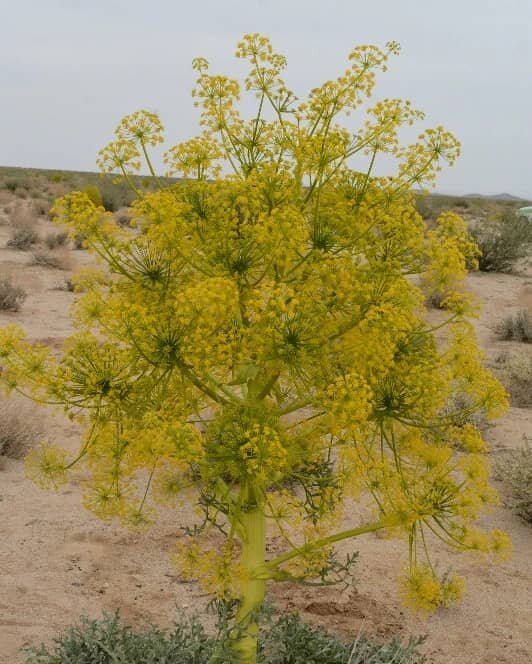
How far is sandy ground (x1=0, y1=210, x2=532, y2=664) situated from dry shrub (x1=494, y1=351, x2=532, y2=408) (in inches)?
126

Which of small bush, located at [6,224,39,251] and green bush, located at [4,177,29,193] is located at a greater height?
green bush, located at [4,177,29,193]

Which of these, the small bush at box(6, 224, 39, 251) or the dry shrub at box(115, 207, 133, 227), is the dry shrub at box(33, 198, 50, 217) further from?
the small bush at box(6, 224, 39, 251)

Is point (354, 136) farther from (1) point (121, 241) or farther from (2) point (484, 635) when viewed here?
(2) point (484, 635)

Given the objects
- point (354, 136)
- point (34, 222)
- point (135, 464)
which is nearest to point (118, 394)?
point (135, 464)

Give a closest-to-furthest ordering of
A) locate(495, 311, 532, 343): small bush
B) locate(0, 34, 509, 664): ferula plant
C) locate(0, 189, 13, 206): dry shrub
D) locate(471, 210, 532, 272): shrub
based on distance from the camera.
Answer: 1. locate(0, 34, 509, 664): ferula plant
2. locate(495, 311, 532, 343): small bush
3. locate(471, 210, 532, 272): shrub
4. locate(0, 189, 13, 206): dry shrub

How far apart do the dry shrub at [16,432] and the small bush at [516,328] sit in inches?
343

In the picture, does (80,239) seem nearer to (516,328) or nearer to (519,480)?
(519,480)

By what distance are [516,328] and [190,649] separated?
1053cm

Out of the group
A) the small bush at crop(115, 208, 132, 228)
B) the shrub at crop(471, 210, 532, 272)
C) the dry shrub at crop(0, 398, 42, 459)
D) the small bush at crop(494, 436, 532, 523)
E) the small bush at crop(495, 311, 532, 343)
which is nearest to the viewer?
the small bush at crop(494, 436, 532, 523)

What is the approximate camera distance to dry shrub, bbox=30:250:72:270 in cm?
1667

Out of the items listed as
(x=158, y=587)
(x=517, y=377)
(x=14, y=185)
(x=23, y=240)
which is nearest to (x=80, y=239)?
(x=158, y=587)

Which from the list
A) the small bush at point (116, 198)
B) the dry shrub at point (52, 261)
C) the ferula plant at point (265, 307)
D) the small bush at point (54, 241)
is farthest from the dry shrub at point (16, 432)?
the small bush at point (116, 198)

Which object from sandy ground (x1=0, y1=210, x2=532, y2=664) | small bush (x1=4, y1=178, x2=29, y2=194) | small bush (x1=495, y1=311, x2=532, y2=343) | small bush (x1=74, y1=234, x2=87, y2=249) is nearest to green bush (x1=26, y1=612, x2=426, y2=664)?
sandy ground (x1=0, y1=210, x2=532, y2=664)

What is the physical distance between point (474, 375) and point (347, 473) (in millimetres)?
736
